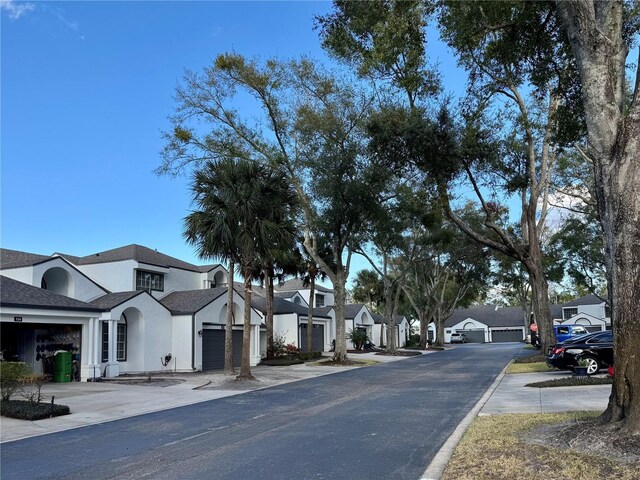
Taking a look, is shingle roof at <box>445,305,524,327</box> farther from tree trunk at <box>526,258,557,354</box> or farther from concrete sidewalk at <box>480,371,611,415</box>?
concrete sidewalk at <box>480,371,611,415</box>

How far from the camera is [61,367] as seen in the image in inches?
859

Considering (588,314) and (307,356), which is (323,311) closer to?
(307,356)

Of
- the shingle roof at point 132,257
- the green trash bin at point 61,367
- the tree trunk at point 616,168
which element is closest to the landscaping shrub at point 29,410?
the green trash bin at point 61,367

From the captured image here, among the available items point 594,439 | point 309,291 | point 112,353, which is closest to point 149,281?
point 112,353

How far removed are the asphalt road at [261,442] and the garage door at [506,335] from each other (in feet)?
254

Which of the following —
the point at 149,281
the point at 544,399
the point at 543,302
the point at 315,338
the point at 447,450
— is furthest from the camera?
the point at 315,338

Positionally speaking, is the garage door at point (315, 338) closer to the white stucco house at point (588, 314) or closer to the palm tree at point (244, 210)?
the palm tree at point (244, 210)

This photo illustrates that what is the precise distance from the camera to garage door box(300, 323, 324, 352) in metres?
42.6

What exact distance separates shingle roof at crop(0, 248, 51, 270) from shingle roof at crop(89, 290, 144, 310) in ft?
9.78

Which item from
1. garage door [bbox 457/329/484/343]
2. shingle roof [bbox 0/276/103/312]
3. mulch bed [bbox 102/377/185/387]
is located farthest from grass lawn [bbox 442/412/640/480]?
garage door [bbox 457/329/484/343]

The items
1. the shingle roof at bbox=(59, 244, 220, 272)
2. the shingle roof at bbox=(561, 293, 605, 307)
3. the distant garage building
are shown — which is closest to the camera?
the shingle roof at bbox=(59, 244, 220, 272)

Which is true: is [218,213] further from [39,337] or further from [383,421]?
[383,421]

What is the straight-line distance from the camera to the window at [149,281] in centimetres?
3077

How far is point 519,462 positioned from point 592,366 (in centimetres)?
1267
